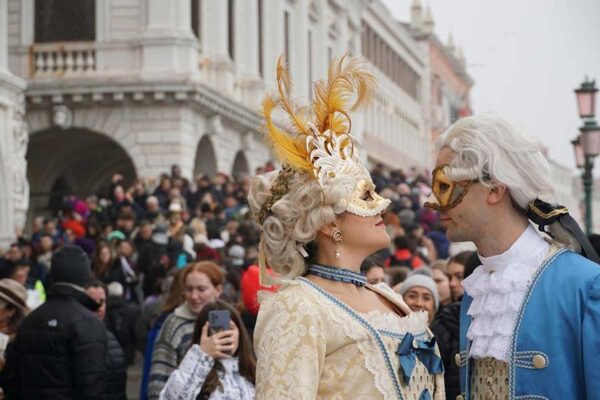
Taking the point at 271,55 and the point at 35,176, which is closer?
the point at 35,176

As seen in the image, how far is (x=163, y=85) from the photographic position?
27.3 m

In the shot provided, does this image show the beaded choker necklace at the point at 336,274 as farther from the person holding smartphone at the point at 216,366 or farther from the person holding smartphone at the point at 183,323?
the person holding smartphone at the point at 183,323

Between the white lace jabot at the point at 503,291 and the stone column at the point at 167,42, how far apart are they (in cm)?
2364

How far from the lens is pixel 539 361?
12.7 ft

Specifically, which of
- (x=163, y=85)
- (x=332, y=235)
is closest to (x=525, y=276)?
(x=332, y=235)

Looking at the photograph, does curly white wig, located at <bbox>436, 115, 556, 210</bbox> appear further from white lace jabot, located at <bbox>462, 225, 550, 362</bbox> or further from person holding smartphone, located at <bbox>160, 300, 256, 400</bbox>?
person holding smartphone, located at <bbox>160, 300, 256, 400</bbox>

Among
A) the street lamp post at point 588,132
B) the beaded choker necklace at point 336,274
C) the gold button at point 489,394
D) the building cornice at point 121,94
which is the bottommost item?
the gold button at point 489,394

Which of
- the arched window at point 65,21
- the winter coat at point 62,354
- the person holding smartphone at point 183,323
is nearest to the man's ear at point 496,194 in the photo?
the person holding smartphone at point 183,323

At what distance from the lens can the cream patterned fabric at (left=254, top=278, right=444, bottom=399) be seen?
3.95 metres

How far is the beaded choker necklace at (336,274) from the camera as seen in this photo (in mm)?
4277

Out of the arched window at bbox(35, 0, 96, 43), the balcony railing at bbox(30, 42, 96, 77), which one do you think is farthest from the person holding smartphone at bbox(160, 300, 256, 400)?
the arched window at bbox(35, 0, 96, 43)

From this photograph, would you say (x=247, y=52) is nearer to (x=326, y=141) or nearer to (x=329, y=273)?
(x=326, y=141)

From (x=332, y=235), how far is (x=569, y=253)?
0.80m

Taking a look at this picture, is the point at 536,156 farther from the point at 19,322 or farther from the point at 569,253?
the point at 19,322
